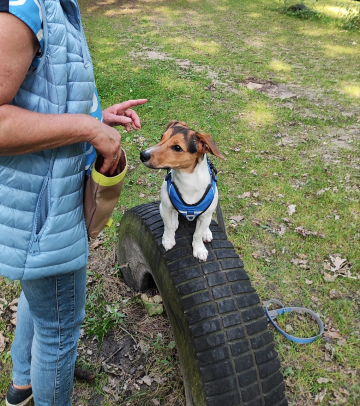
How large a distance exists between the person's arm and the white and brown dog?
66 cm

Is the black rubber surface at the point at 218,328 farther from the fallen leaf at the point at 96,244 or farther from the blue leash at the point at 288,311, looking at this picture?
the fallen leaf at the point at 96,244

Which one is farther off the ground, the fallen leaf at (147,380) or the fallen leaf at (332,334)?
the fallen leaf at (147,380)

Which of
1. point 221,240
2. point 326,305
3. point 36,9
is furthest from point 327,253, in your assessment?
point 36,9

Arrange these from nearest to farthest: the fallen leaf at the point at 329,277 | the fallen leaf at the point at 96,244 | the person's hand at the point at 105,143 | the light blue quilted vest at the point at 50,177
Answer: the light blue quilted vest at the point at 50,177
the person's hand at the point at 105,143
the fallen leaf at the point at 329,277
the fallen leaf at the point at 96,244

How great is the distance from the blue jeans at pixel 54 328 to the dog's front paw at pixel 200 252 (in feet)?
2.45

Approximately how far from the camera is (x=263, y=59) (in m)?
9.36

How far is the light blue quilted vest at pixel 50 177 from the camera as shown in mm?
1251

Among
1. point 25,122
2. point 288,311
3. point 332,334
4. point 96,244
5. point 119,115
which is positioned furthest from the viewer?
point 96,244

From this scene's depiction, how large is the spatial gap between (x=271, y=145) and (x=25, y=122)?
202 inches

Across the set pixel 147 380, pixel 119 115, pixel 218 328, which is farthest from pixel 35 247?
pixel 147 380

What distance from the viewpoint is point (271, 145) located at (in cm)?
579

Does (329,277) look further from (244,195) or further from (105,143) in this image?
(105,143)

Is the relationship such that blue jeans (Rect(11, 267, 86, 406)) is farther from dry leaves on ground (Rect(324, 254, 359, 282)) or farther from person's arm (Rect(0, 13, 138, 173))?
dry leaves on ground (Rect(324, 254, 359, 282))

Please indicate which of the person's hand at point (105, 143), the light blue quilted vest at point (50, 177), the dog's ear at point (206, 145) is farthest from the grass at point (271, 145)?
the person's hand at point (105, 143)
